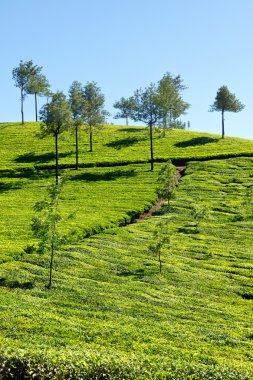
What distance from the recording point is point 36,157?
92500 mm

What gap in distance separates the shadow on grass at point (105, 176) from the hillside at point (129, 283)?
0.20 metres

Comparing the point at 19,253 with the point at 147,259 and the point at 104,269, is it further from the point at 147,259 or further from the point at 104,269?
the point at 147,259

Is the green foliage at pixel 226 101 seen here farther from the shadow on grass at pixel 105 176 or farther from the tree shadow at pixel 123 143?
the shadow on grass at pixel 105 176

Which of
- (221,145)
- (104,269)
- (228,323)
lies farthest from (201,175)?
(228,323)

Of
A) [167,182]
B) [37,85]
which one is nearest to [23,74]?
[37,85]

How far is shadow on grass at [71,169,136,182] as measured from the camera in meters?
77.3

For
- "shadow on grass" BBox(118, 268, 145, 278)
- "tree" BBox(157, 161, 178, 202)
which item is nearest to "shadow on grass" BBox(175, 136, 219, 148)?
"tree" BBox(157, 161, 178, 202)

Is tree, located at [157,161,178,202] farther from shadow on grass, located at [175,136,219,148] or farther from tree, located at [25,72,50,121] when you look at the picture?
tree, located at [25,72,50,121]

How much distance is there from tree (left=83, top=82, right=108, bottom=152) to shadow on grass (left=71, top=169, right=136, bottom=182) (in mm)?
17844

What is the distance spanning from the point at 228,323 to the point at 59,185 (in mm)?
17995

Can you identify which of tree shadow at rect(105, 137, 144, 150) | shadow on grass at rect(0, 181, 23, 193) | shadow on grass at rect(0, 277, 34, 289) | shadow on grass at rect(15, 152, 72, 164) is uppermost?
tree shadow at rect(105, 137, 144, 150)

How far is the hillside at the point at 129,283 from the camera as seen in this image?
18.6m

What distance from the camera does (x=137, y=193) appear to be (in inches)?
2655

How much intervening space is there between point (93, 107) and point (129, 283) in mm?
67863
